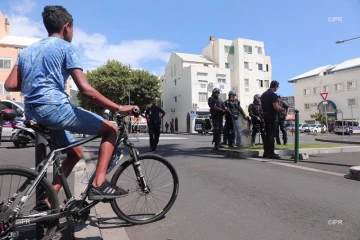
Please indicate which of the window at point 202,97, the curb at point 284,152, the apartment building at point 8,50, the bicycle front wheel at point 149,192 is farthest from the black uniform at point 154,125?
the window at point 202,97

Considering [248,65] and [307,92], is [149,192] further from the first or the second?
[307,92]

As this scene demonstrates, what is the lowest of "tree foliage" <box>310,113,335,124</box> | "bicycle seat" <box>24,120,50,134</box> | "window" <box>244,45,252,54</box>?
"bicycle seat" <box>24,120,50,134</box>

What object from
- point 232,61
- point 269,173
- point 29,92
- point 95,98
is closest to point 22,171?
point 29,92

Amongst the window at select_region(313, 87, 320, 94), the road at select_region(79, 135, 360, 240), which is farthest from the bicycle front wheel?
the window at select_region(313, 87, 320, 94)

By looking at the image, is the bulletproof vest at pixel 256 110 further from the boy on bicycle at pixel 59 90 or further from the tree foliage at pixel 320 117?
the tree foliage at pixel 320 117

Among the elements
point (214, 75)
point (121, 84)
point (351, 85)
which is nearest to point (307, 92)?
point (351, 85)

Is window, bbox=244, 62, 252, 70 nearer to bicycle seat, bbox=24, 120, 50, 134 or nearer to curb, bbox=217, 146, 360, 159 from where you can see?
curb, bbox=217, 146, 360, 159

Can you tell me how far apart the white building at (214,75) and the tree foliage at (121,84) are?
238 inches

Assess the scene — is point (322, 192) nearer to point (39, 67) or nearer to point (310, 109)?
point (39, 67)

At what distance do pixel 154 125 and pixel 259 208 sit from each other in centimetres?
627

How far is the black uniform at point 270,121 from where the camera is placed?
26.8 feet

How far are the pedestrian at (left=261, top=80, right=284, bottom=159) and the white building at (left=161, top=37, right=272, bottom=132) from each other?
40184 millimetres

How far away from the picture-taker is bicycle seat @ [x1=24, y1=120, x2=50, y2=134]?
2.70 meters

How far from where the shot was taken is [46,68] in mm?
2676
